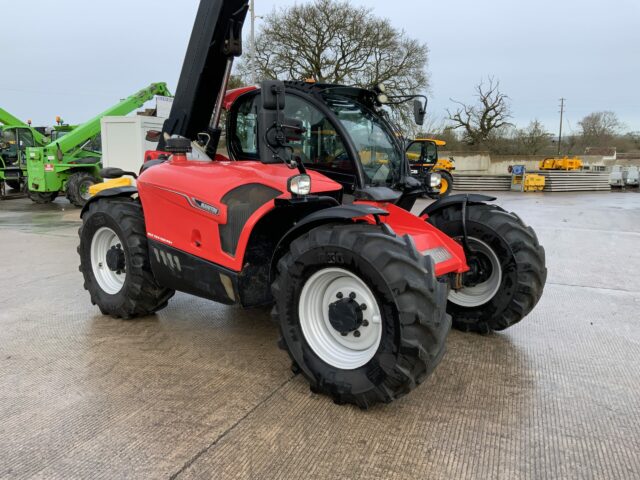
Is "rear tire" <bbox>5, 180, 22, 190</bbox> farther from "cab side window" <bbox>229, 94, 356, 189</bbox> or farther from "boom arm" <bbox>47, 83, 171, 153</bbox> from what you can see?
"cab side window" <bbox>229, 94, 356, 189</bbox>

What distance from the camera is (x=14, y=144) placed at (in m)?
16.7

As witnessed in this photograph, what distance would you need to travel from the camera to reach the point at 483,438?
256cm

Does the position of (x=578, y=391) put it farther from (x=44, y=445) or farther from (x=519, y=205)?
(x=519, y=205)

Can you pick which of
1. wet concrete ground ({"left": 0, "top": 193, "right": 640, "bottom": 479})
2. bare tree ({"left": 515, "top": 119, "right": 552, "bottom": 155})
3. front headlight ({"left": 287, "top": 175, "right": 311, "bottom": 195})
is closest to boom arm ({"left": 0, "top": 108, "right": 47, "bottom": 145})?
wet concrete ground ({"left": 0, "top": 193, "right": 640, "bottom": 479})


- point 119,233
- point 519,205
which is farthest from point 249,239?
point 519,205

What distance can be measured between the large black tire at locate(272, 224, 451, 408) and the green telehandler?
1696 centimetres

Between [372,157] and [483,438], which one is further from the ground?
[372,157]

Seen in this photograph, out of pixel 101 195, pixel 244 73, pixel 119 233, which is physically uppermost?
pixel 244 73

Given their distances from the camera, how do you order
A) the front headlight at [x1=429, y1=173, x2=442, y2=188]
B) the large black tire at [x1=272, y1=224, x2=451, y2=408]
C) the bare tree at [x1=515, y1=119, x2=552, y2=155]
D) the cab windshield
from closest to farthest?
1. the large black tire at [x1=272, y1=224, x2=451, y2=408]
2. the cab windshield
3. the front headlight at [x1=429, y1=173, x2=442, y2=188]
4. the bare tree at [x1=515, y1=119, x2=552, y2=155]

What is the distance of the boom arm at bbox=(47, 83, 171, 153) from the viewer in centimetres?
1428

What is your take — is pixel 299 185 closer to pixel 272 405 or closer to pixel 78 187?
pixel 272 405

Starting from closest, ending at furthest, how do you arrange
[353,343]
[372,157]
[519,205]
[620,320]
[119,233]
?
[353,343] < [372,157] < [119,233] < [620,320] < [519,205]

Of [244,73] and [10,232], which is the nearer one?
[10,232]

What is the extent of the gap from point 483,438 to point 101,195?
363 cm
